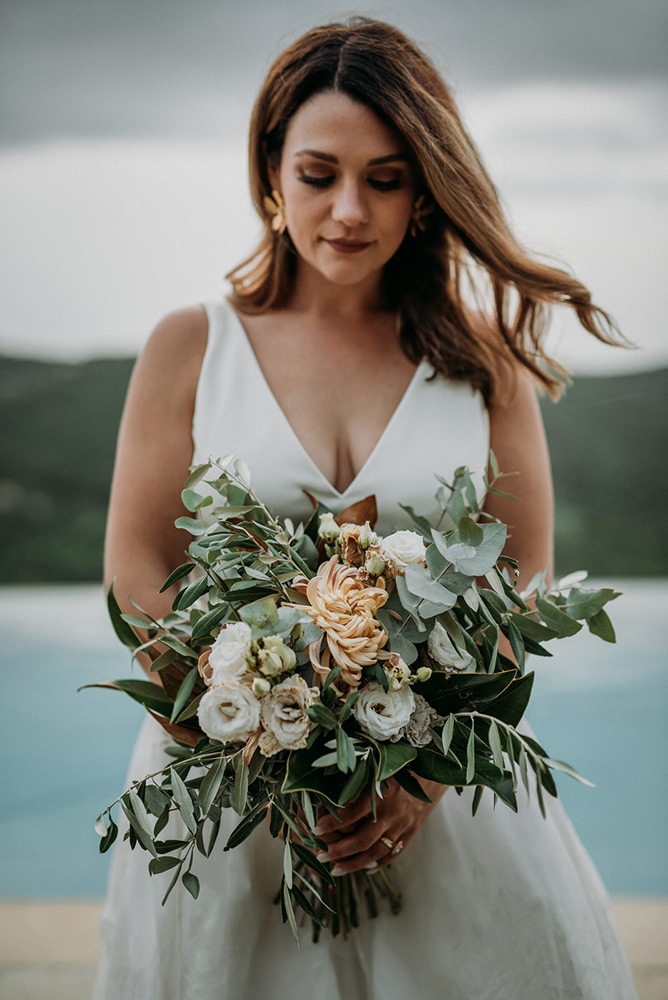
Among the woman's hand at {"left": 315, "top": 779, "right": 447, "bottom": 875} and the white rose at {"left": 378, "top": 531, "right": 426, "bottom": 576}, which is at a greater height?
the white rose at {"left": 378, "top": 531, "right": 426, "bottom": 576}

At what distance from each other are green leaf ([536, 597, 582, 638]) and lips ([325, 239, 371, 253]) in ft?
2.12

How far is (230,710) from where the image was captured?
0.82 m

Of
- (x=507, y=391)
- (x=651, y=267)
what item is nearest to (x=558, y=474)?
(x=651, y=267)

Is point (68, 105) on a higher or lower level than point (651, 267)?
higher

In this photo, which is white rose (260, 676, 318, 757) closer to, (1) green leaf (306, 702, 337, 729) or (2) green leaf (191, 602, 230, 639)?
(1) green leaf (306, 702, 337, 729)

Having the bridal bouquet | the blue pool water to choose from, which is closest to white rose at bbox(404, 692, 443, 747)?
the bridal bouquet

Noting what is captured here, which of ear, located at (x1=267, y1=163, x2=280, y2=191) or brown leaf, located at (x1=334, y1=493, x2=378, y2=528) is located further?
ear, located at (x1=267, y1=163, x2=280, y2=191)

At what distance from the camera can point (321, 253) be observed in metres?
1.32

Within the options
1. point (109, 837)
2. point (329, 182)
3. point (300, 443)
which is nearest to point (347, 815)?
point (109, 837)

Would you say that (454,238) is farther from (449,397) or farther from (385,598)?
(385,598)

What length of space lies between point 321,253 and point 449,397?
1.08 feet

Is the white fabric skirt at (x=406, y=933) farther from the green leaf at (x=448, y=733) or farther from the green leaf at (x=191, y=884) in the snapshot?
the green leaf at (x=448, y=733)

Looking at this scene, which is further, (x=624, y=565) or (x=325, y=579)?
(x=624, y=565)

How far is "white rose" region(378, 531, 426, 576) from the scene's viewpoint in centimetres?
91
